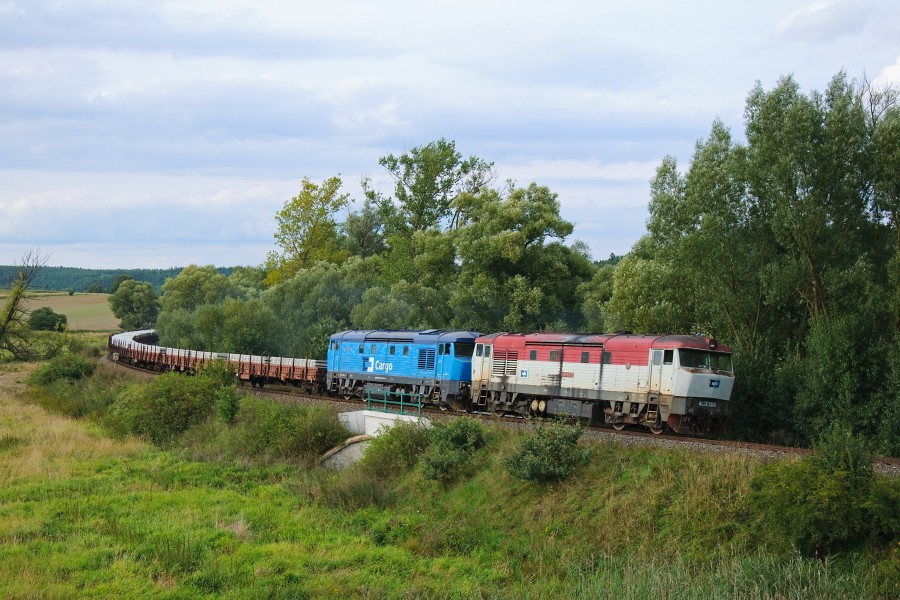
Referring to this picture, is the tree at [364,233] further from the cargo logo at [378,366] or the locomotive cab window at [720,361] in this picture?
the locomotive cab window at [720,361]

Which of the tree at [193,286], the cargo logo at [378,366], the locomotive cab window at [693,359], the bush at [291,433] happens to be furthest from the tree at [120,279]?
the locomotive cab window at [693,359]

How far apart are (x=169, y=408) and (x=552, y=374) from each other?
19.0m

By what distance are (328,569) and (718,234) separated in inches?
787

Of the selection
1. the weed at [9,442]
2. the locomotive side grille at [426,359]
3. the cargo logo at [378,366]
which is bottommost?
the weed at [9,442]

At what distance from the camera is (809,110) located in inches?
1132

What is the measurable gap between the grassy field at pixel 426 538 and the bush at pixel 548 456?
1.26 ft

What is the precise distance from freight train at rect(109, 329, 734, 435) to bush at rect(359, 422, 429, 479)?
14.3 ft

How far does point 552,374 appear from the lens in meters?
29.6

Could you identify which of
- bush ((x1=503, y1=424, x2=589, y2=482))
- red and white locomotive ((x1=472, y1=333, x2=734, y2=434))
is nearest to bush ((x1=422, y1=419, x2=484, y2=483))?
bush ((x1=503, y1=424, x2=589, y2=482))

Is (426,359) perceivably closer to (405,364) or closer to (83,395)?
(405,364)

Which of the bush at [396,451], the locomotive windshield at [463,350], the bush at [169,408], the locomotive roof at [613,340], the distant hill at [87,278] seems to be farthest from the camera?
the distant hill at [87,278]

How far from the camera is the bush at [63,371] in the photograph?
56.2 m

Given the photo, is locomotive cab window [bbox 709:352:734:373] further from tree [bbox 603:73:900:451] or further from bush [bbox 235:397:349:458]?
bush [bbox 235:397:349:458]

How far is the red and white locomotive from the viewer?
2566 centimetres
